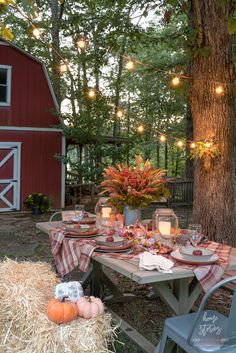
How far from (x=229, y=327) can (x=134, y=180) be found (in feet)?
4.80

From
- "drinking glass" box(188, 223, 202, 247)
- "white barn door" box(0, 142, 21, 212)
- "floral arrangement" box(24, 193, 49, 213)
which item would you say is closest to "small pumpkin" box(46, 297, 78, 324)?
"drinking glass" box(188, 223, 202, 247)

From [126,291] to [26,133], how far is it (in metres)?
6.83

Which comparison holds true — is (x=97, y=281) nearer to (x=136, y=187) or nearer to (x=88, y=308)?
(x=136, y=187)

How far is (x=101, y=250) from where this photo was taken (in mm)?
2461

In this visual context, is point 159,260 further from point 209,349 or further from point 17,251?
point 17,251

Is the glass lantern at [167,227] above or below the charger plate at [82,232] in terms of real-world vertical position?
above

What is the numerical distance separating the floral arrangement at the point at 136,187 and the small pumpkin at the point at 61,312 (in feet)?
3.88

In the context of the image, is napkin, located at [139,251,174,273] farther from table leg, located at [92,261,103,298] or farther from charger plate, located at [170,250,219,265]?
table leg, located at [92,261,103,298]

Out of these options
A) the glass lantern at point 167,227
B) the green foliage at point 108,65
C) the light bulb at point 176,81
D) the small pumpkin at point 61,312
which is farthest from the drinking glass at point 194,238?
the light bulb at point 176,81

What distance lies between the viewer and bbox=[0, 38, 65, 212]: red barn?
956cm

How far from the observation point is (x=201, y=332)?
1.87 metres

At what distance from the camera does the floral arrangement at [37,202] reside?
31.1ft

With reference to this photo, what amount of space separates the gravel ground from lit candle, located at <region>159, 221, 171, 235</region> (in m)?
0.75

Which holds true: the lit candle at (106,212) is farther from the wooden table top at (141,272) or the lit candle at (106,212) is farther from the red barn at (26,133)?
the red barn at (26,133)
